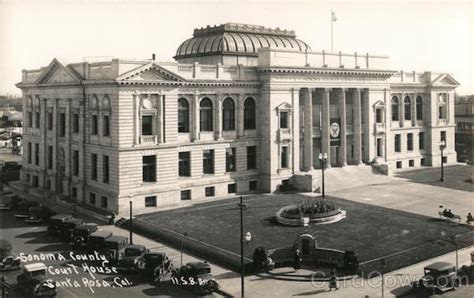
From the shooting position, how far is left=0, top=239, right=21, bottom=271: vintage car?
1332 inches

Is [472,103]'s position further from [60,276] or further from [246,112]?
[60,276]

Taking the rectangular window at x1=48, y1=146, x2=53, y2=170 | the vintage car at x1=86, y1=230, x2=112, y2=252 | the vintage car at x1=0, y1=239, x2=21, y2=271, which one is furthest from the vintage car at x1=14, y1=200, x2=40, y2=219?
the vintage car at x1=0, y1=239, x2=21, y2=271

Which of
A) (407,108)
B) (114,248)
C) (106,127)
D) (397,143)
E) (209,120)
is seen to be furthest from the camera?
(407,108)

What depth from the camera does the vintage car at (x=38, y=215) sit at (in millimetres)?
46438

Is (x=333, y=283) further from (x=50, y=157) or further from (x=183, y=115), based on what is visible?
(x=50, y=157)

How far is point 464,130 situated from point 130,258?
83903 millimetres

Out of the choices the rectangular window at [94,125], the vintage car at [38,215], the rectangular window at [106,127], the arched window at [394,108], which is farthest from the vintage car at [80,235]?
the arched window at [394,108]

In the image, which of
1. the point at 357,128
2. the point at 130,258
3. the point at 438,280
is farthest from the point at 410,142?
the point at 130,258

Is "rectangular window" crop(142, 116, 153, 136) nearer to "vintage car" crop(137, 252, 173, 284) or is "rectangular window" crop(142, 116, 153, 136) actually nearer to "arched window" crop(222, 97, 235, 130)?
"arched window" crop(222, 97, 235, 130)

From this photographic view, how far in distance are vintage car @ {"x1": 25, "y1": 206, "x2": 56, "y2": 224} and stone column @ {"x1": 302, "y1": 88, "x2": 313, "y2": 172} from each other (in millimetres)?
29344

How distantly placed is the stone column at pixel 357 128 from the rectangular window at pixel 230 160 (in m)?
17.8

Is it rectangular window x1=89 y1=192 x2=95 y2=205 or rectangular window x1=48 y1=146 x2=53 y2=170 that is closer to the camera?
rectangular window x1=89 y1=192 x2=95 y2=205

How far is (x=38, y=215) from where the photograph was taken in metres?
46.8

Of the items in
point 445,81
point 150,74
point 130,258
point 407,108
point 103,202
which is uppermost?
point 445,81
